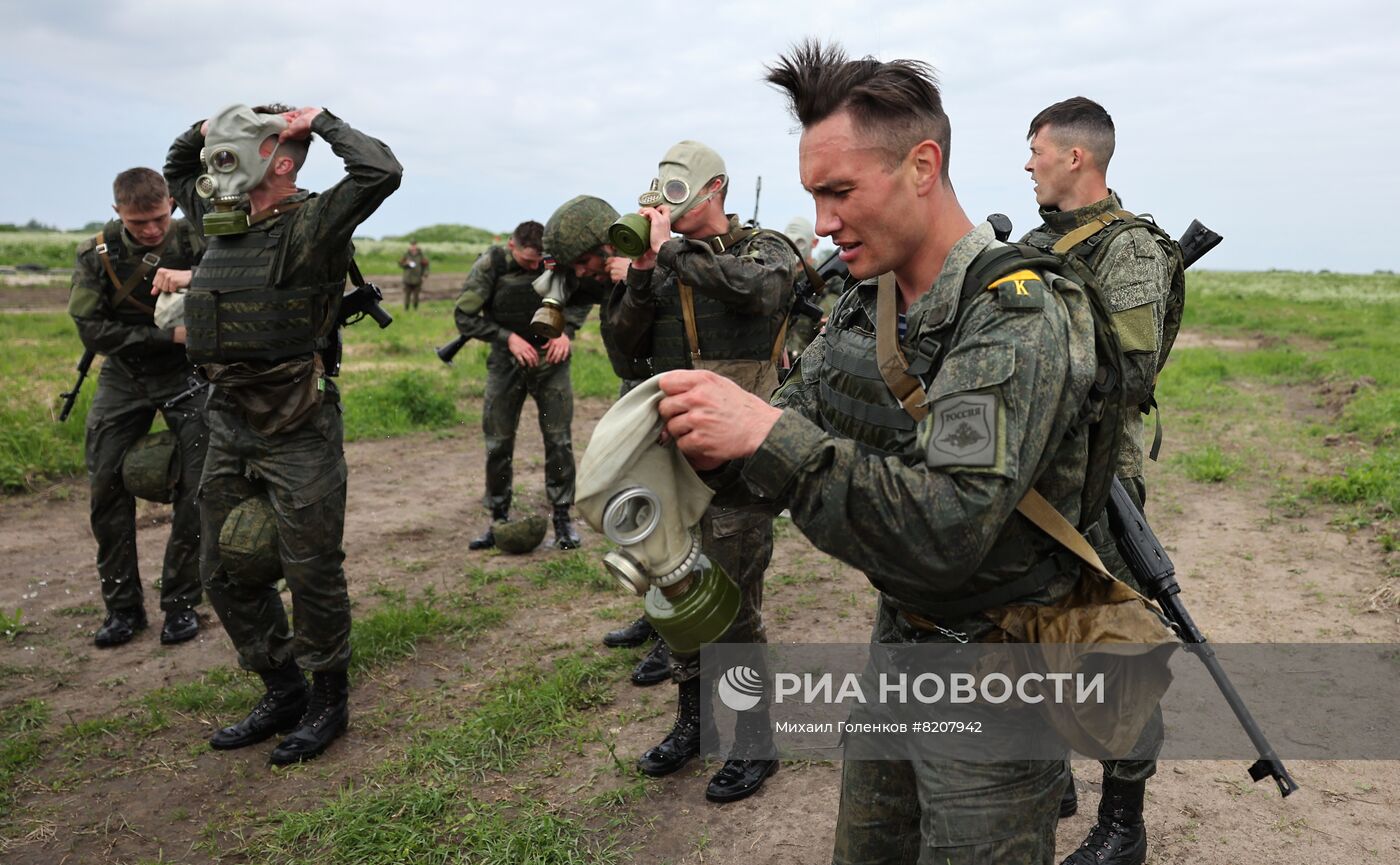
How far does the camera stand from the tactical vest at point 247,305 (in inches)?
165

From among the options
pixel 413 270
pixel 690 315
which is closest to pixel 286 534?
pixel 690 315

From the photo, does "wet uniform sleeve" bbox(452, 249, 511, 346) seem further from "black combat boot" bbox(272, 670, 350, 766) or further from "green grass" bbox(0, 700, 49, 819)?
"green grass" bbox(0, 700, 49, 819)

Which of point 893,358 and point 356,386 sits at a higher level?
point 893,358

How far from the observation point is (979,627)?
2.13 meters

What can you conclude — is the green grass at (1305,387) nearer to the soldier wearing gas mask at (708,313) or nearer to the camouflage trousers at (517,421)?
the soldier wearing gas mask at (708,313)

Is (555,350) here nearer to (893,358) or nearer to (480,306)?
(480,306)

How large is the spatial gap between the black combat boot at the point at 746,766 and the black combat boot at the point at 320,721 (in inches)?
71.5

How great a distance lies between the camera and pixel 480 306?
25.1 feet

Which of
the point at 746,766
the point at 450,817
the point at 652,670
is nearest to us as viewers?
the point at 450,817

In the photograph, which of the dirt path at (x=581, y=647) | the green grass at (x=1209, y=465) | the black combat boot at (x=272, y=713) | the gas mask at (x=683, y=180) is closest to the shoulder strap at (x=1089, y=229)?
the gas mask at (x=683, y=180)

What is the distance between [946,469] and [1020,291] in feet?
1.32

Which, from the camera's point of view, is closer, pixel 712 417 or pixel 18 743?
pixel 712 417

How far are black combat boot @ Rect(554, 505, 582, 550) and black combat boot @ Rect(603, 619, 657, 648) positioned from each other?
2015 mm

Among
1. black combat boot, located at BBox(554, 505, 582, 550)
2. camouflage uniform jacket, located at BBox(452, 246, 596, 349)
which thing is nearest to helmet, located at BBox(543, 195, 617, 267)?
camouflage uniform jacket, located at BBox(452, 246, 596, 349)
